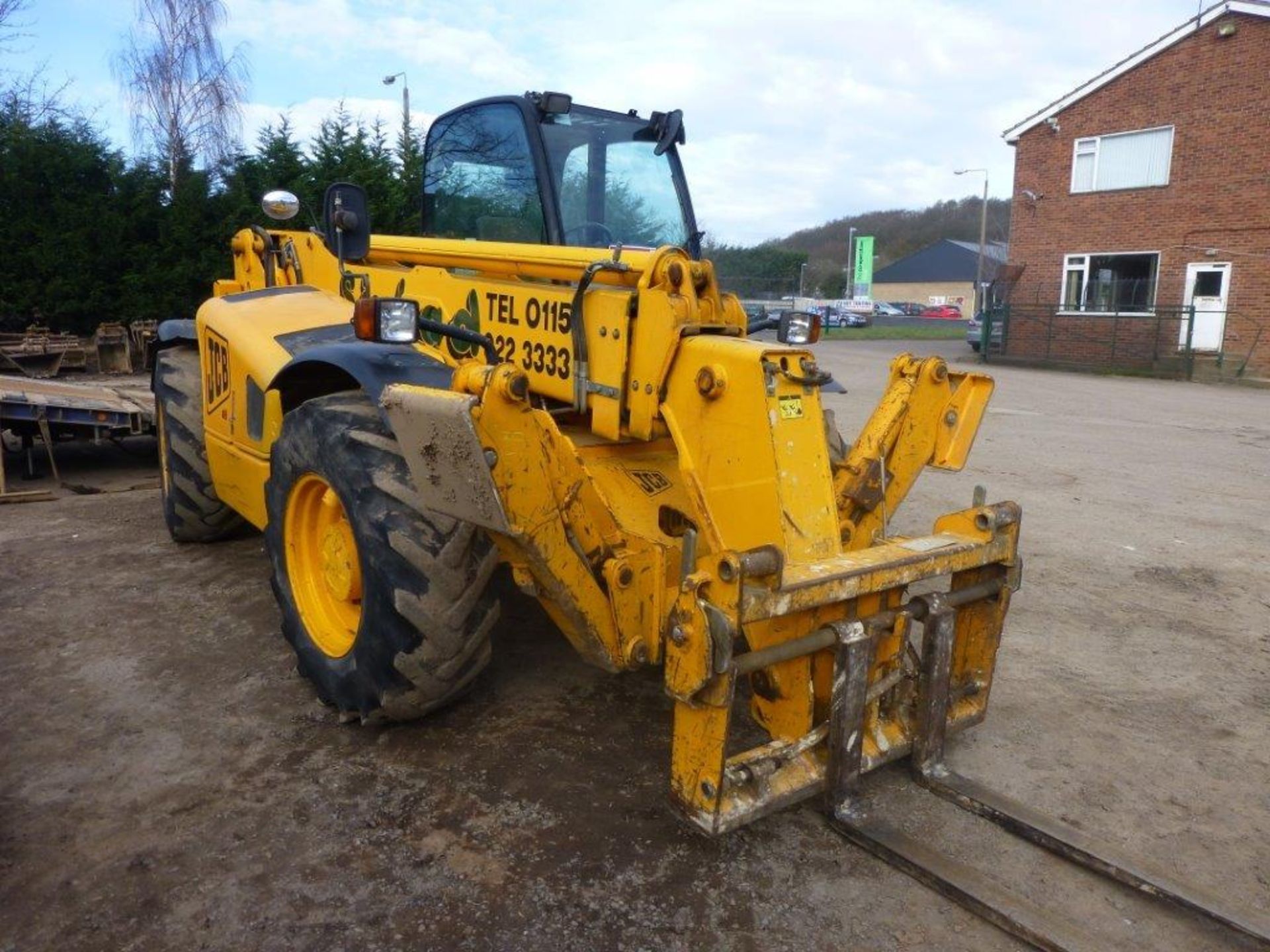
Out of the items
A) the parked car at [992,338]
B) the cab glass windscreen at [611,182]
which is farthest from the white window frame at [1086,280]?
the cab glass windscreen at [611,182]

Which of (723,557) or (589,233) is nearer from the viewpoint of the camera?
(723,557)

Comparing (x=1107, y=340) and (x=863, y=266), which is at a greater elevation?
(x=863, y=266)

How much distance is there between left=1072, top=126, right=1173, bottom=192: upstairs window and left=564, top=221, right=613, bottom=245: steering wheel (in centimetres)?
2060

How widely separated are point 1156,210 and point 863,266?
37.7 meters

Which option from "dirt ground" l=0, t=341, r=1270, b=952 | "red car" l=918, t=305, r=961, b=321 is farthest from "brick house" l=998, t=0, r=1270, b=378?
"red car" l=918, t=305, r=961, b=321

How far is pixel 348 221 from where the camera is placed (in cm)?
407

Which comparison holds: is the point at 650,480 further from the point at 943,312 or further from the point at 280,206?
the point at 943,312

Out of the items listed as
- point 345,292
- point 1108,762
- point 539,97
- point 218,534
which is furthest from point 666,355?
point 218,534

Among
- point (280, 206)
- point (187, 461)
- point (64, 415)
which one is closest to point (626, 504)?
point (280, 206)

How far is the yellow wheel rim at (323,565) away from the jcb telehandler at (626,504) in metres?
0.01

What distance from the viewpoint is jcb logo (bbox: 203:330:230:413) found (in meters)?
4.88

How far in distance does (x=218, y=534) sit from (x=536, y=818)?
11.9ft

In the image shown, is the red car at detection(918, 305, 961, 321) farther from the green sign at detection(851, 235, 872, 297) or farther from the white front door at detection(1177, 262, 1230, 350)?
the white front door at detection(1177, 262, 1230, 350)

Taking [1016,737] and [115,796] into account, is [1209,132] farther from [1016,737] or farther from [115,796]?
[115,796]
